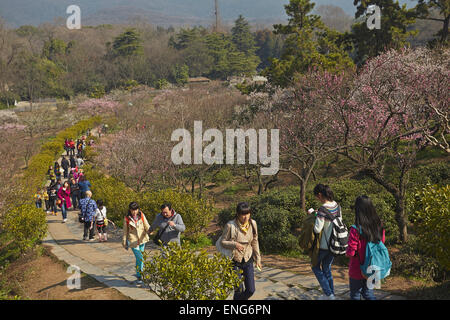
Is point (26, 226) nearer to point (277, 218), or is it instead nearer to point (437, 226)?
point (277, 218)

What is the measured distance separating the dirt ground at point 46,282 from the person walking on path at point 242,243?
2.13 m

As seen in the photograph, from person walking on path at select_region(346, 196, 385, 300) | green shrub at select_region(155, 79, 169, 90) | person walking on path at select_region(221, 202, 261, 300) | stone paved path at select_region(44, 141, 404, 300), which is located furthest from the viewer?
green shrub at select_region(155, 79, 169, 90)

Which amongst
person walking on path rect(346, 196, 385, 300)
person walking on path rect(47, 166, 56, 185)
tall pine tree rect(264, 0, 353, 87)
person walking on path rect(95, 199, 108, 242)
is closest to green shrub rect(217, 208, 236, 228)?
person walking on path rect(95, 199, 108, 242)

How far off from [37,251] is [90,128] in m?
31.8

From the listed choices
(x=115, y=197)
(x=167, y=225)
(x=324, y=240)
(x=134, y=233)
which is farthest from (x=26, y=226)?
(x=324, y=240)

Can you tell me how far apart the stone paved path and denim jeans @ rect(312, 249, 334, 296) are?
44cm

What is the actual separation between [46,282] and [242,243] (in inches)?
179

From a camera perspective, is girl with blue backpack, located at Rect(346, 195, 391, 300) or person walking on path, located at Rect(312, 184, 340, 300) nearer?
girl with blue backpack, located at Rect(346, 195, 391, 300)

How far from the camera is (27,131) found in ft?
122

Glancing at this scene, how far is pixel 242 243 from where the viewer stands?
4996 mm

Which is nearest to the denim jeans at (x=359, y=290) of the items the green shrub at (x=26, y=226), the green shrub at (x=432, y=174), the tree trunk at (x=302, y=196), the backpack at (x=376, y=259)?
the backpack at (x=376, y=259)

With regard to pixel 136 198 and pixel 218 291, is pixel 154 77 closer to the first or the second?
pixel 136 198

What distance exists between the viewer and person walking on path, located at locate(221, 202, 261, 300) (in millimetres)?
4934

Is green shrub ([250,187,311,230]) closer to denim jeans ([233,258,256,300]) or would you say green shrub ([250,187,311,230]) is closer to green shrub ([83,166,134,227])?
green shrub ([83,166,134,227])
